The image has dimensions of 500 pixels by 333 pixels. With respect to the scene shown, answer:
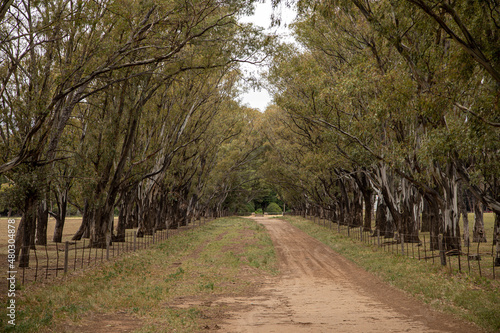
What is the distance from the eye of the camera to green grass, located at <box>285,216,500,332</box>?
33.4 feet

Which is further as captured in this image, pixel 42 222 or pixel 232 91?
pixel 232 91

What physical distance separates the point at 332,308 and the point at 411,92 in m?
8.43

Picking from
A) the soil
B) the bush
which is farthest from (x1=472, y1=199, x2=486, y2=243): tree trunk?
the bush

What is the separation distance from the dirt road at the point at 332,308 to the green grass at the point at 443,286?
0.43 m

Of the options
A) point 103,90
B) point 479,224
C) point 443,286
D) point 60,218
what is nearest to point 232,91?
point 103,90

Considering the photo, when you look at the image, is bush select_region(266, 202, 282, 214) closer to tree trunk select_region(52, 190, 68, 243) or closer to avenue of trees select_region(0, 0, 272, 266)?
avenue of trees select_region(0, 0, 272, 266)

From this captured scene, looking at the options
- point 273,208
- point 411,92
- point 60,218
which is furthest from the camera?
point 273,208

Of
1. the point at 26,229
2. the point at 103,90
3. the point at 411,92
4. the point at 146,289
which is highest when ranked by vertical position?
the point at 103,90

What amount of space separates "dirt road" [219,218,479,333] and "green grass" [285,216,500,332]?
0.43 meters

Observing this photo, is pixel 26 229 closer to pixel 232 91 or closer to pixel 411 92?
pixel 411 92

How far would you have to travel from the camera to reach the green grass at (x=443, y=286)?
1018cm

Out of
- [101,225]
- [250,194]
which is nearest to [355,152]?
[101,225]

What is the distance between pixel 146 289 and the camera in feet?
45.3

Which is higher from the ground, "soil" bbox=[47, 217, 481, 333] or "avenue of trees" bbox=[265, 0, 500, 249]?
"avenue of trees" bbox=[265, 0, 500, 249]
